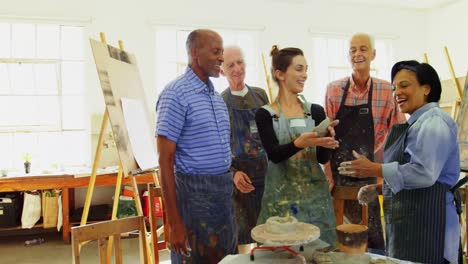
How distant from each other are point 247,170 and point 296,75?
703 millimetres

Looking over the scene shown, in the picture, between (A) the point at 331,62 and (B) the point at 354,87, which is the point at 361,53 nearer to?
(B) the point at 354,87

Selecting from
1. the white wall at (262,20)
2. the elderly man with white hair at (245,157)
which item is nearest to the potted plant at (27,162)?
the white wall at (262,20)

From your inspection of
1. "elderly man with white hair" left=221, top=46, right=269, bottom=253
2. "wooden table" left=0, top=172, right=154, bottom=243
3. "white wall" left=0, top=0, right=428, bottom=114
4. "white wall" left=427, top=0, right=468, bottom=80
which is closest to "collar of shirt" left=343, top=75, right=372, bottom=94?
"elderly man with white hair" left=221, top=46, right=269, bottom=253

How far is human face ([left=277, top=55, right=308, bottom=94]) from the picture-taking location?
1922 mm

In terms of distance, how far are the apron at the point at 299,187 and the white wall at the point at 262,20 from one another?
3406 millimetres

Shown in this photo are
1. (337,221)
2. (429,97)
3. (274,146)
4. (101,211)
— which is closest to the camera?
(429,97)

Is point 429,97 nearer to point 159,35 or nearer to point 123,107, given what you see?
point 123,107

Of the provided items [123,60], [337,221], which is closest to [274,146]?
[337,221]

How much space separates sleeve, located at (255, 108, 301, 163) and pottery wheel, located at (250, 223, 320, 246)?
47 centimetres

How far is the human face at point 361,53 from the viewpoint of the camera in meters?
2.30

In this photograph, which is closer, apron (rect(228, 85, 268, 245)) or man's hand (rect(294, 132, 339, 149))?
man's hand (rect(294, 132, 339, 149))

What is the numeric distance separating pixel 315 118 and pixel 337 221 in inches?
22.7

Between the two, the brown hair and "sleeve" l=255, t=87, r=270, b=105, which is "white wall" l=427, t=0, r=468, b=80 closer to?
"sleeve" l=255, t=87, r=270, b=105

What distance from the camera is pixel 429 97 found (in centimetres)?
154
